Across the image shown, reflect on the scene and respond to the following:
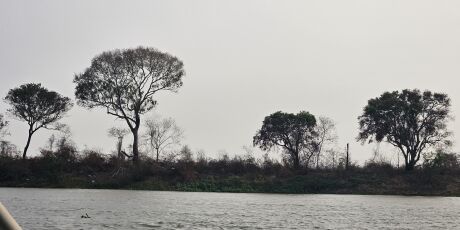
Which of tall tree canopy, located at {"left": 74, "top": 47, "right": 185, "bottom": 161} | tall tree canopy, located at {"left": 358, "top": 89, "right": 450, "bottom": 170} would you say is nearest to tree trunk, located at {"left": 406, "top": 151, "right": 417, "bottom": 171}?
tall tree canopy, located at {"left": 358, "top": 89, "right": 450, "bottom": 170}

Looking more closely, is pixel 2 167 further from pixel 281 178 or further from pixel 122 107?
pixel 281 178

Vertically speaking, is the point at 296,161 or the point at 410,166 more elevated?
the point at 296,161

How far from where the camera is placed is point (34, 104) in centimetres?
7575

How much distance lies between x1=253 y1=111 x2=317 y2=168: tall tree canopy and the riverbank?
7904 millimetres

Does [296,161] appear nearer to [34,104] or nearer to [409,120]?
[409,120]

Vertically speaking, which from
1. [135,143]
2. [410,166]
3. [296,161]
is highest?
[135,143]

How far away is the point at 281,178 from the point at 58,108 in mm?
33626

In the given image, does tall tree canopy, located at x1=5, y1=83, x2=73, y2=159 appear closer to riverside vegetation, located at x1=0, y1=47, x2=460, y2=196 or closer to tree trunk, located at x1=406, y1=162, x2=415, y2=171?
riverside vegetation, located at x1=0, y1=47, x2=460, y2=196

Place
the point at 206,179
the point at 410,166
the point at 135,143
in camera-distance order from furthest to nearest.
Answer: the point at 410,166
the point at 135,143
the point at 206,179

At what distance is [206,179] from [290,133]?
60.2 ft

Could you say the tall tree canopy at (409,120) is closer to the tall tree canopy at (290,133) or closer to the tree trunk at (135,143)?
the tall tree canopy at (290,133)

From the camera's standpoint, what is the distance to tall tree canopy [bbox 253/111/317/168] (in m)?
78.6

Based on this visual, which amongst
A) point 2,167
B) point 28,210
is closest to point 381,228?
point 28,210

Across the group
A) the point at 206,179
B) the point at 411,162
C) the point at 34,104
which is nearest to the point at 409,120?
the point at 411,162
